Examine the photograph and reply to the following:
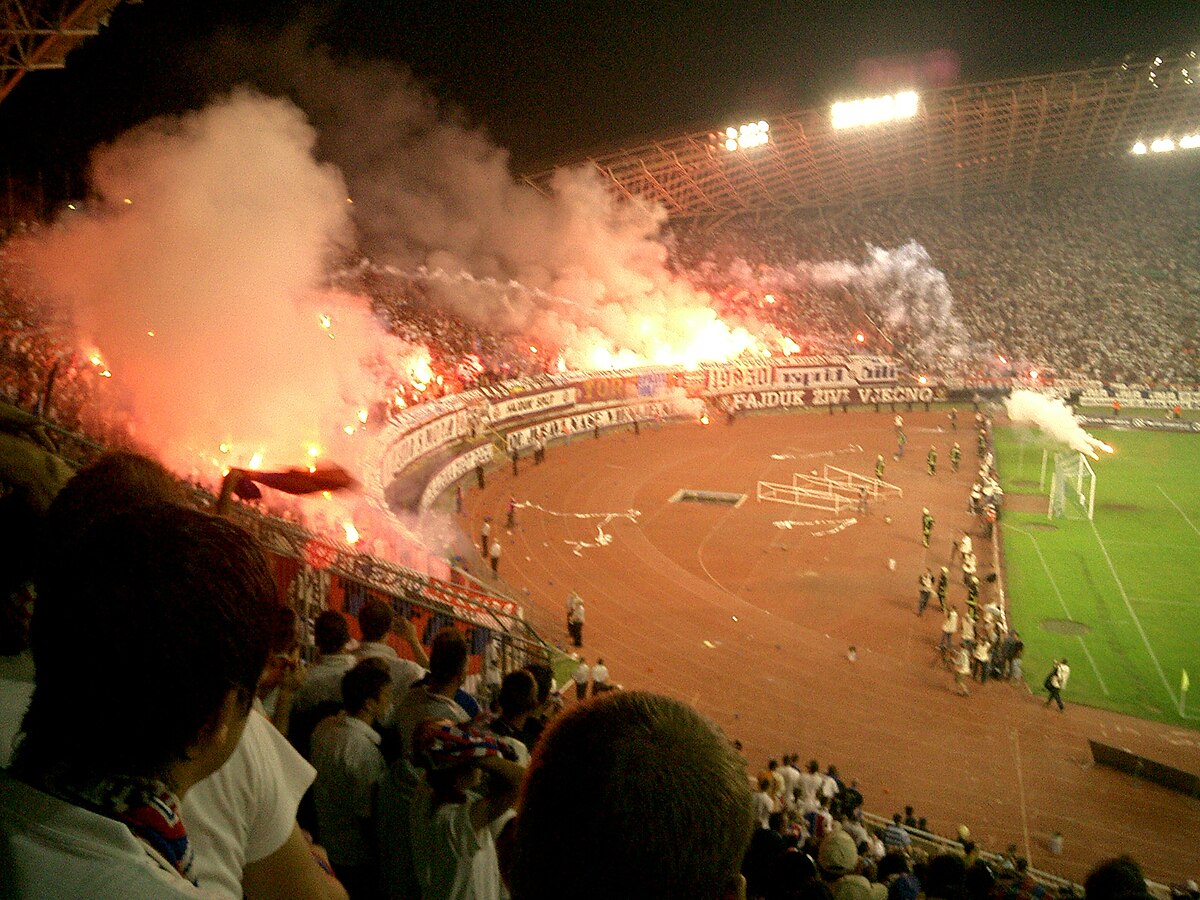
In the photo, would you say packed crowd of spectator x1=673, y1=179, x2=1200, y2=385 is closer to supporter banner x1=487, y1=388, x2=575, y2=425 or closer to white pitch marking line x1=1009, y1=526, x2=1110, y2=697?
supporter banner x1=487, y1=388, x2=575, y2=425

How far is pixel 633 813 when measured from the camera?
1.45 meters

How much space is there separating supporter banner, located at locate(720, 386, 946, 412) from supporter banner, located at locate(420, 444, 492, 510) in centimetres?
1764

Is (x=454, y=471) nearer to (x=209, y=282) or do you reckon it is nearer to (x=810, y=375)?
(x=209, y=282)

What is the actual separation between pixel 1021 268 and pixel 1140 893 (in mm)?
54507

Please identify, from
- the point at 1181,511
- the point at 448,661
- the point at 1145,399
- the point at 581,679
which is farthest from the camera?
the point at 1145,399

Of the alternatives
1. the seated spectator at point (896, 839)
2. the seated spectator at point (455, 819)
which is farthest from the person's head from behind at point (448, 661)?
the seated spectator at point (896, 839)

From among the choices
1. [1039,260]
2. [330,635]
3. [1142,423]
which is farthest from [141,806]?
[1039,260]

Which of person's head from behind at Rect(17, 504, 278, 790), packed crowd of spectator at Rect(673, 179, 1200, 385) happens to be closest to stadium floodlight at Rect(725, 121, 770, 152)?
packed crowd of spectator at Rect(673, 179, 1200, 385)

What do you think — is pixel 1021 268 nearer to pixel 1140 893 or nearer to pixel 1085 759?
pixel 1085 759

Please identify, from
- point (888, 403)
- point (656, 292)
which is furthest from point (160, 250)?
point (888, 403)

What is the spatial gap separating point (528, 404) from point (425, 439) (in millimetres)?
7364

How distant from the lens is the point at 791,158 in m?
44.3

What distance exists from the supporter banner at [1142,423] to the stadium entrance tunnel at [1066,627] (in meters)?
24.4

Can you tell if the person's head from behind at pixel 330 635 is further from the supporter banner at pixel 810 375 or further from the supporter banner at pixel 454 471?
the supporter banner at pixel 810 375
